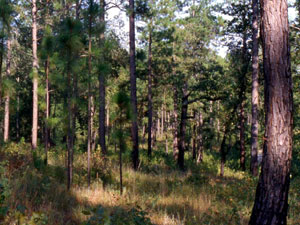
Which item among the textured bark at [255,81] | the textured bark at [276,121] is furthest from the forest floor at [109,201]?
the textured bark at [255,81]

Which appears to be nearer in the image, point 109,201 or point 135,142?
point 109,201

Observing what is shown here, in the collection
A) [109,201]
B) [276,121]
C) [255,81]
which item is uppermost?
[255,81]

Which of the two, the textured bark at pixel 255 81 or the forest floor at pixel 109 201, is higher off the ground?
the textured bark at pixel 255 81

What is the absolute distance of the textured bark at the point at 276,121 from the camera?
142 inches

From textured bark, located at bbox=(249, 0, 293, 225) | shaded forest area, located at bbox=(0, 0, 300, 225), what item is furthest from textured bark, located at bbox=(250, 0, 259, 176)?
textured bark, located at bbox=(249, 0, 293, 225)

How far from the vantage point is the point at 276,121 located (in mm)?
3662

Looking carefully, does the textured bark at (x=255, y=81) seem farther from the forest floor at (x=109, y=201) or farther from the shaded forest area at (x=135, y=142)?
the forest floor at (x=109, y=201)

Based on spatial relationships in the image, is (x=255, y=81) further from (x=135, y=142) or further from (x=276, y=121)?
(x=276, y=121)

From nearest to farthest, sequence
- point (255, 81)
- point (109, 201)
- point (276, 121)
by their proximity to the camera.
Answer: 1. point (276, 121)
2. point (109, 201)
3. point (255, 81)

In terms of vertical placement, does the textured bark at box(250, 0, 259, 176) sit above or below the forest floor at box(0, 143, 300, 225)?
above

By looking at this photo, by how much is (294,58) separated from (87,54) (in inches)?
459

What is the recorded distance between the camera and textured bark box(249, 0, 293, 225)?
360 cm

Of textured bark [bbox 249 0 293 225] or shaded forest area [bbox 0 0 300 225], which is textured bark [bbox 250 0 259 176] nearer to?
shaded forest area [bbox 0 0 300 225]

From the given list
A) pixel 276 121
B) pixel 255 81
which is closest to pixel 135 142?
pixel 255 81
